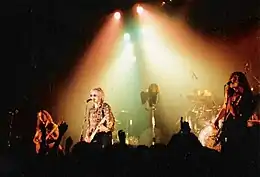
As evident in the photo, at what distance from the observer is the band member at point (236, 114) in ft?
10.9

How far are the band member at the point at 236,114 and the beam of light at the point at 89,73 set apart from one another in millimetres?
2717

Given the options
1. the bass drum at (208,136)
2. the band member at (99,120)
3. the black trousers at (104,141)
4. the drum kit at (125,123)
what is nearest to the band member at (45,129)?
the band member at (99,120)

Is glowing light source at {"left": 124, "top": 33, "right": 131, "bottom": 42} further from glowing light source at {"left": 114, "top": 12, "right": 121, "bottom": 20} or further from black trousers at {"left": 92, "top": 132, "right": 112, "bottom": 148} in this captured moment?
black trousers at {"left": 92, "top": 132, "right": 112, "bottom": 148}

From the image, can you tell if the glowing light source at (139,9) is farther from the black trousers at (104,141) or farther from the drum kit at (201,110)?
the black trousers at (104,141)

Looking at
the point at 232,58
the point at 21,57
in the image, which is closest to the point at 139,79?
the point at 232,58

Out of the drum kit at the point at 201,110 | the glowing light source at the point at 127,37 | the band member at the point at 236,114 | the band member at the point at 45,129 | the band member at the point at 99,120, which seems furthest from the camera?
the glowing light source at the point at 127,37

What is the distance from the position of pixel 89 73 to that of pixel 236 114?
3.54m

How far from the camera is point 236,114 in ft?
13.2

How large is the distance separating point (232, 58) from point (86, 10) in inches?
96.2

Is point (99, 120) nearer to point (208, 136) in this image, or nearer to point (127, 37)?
point (208, 136)

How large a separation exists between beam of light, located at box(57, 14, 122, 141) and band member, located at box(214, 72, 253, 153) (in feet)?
8.91

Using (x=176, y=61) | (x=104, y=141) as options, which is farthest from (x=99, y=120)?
(x=104, y=141)

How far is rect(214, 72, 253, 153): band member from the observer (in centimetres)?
333

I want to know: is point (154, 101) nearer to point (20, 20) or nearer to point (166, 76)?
point (166, 76)
